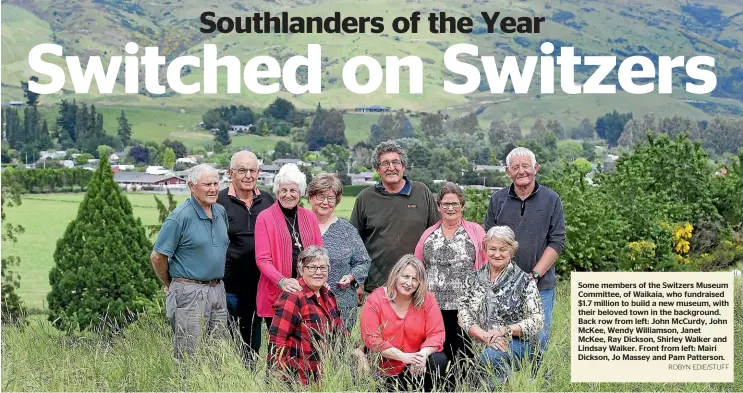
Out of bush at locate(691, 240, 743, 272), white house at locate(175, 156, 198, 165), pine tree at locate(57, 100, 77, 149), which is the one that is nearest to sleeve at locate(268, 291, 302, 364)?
bush at locate(691, 240, 743, 272)

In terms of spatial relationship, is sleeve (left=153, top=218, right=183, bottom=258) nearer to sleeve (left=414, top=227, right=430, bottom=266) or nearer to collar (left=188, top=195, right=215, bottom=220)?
collar (left=188, top=195, right=215, bottom=220)

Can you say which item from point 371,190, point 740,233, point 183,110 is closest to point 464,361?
point 371,190

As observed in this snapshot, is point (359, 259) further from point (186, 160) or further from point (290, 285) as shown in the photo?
point (186, 160)

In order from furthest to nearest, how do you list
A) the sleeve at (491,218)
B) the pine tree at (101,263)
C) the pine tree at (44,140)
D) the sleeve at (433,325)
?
the pine tree at (44,140), the pine tree at (101,263), the sleeve at (491,218), the sleeve at (433,325)

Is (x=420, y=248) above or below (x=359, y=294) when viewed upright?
above

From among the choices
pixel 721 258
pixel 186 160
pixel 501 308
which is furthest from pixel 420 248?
pixel 186 160

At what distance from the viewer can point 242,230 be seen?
613cm

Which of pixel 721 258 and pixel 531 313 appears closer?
pixel 531 313

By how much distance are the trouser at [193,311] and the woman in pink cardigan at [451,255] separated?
1216 mm

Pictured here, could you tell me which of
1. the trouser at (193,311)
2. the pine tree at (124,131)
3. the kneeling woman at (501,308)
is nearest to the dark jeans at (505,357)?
the kneeling woman at (501,308)

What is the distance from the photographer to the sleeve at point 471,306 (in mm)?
5648

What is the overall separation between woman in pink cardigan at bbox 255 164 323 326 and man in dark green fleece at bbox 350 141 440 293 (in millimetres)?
444

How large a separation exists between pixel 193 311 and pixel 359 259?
102cm

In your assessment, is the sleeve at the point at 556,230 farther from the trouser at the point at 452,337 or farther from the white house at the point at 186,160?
the white house at the point at 186,160
